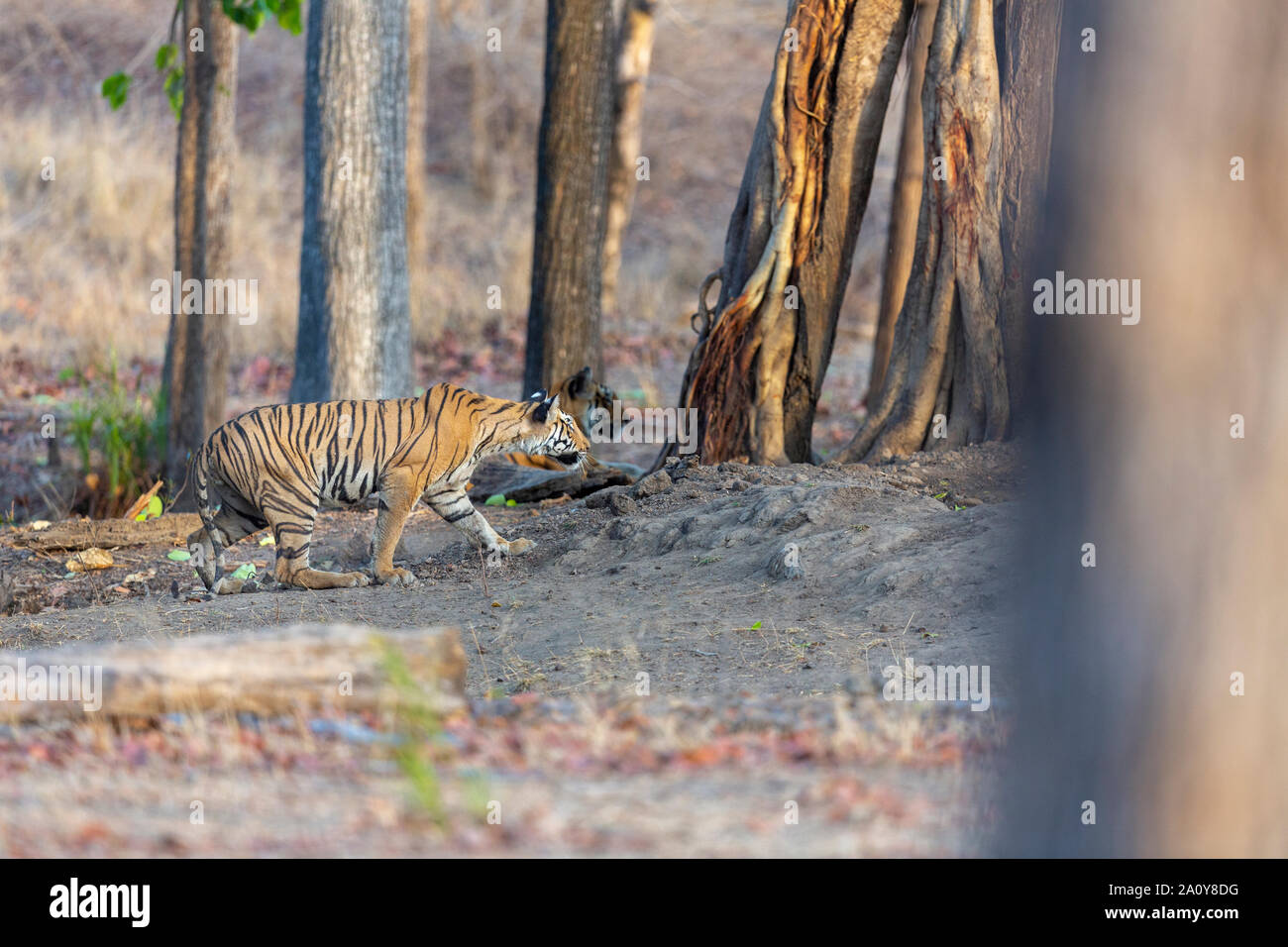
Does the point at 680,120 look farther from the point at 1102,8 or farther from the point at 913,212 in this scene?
the point at 1102,8

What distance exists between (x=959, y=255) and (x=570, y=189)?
3401 millimetres

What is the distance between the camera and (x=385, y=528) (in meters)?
7.67

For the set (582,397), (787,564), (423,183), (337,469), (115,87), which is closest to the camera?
(787,564)

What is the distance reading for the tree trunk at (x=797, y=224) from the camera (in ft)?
28.7

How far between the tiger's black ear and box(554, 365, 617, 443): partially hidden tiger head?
1135mm

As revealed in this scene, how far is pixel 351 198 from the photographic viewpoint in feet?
33.5

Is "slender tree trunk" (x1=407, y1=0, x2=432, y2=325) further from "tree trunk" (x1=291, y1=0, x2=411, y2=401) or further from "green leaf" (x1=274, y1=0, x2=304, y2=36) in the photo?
"green leaf" (x1=274, y1=0, x2=304, y2=36)

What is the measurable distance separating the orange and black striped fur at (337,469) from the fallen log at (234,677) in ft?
10.2

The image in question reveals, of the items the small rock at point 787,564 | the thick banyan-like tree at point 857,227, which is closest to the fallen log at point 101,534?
the thick banyan-like tree at point 857,227

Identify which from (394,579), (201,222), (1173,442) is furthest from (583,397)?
(1173,442)

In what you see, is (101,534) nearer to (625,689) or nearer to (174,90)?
(174,90)

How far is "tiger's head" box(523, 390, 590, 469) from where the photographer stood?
26.2ft

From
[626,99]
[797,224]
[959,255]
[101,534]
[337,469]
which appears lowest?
[101,534]
